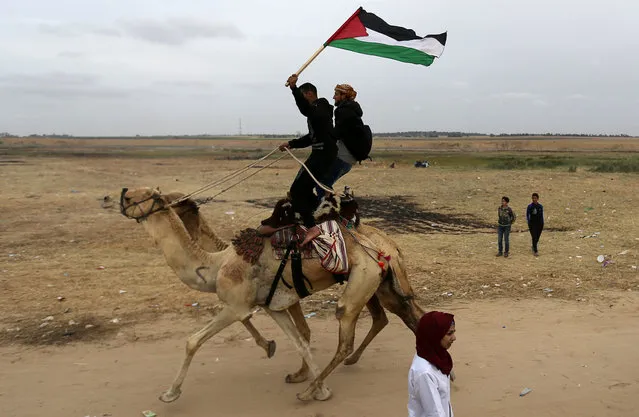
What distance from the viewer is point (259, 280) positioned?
20.0 ft

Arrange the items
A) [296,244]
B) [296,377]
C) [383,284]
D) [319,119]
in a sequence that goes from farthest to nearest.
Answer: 1. [296,377]
2. [383,284]
3. [296,244]
4. [319,119]

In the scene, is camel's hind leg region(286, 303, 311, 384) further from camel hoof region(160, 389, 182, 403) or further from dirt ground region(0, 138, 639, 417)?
camel hoof region(160, 389, 182, 403)

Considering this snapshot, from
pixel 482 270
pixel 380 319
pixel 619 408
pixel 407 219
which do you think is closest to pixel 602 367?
pixel 619 408

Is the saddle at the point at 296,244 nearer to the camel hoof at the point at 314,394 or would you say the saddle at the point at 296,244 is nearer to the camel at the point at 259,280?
the camel at the point at 259,280

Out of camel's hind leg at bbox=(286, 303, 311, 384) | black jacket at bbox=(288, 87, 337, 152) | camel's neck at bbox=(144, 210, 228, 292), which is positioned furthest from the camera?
camel's hind leg at bbox=(286, 303, 311, 384)

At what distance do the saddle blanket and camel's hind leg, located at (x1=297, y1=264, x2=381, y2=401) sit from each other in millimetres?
184

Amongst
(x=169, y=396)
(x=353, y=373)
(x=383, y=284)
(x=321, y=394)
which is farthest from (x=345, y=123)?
(x=169, y=396)

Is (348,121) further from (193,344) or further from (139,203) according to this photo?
(193,344)

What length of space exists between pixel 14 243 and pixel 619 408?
48.6 feet

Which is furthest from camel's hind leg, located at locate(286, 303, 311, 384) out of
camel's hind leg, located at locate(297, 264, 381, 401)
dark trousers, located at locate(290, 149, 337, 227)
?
dark trousers, located at locate(290, 149, 337, 227)

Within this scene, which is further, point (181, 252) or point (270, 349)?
point (270, 349)

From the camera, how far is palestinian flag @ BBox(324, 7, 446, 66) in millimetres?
6555

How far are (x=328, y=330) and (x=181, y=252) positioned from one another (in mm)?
3151

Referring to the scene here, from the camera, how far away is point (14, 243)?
14.7 m
